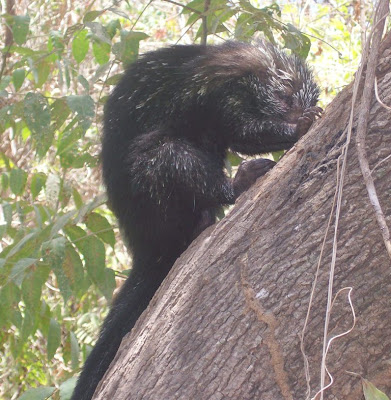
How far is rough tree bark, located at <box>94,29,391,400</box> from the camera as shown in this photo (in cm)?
157

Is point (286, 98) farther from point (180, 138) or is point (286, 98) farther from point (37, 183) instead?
point (37, 183)

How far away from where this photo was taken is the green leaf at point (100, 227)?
2910mm

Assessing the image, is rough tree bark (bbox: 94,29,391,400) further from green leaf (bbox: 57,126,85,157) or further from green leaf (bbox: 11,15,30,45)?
green leaf (bbox: 11,15,30,45)

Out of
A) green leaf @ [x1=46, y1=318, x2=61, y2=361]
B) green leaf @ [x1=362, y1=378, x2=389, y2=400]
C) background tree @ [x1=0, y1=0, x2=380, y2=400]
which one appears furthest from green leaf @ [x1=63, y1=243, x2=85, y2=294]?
green leaf @ [x1=362, y1=378, x2=389, y2=400]

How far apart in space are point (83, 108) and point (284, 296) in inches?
56.7

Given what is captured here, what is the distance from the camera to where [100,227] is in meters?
2.93

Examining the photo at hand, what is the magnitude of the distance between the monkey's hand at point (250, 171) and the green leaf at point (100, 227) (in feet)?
2.18

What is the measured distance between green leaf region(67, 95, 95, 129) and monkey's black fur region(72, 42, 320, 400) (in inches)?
10.3

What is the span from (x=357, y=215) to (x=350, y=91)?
414 mm

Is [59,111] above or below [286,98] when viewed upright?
above

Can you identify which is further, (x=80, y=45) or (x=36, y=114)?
(x=80, y=45)

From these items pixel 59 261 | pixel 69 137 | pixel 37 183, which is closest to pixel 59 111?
pixel 69 137

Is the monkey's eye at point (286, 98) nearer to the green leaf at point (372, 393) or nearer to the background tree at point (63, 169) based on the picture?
the background tree at point (63, 169)

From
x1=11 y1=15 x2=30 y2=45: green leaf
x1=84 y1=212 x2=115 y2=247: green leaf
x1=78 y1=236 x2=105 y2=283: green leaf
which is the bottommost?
x1=78 y1=236 x2=105 y2=283: green leaf
